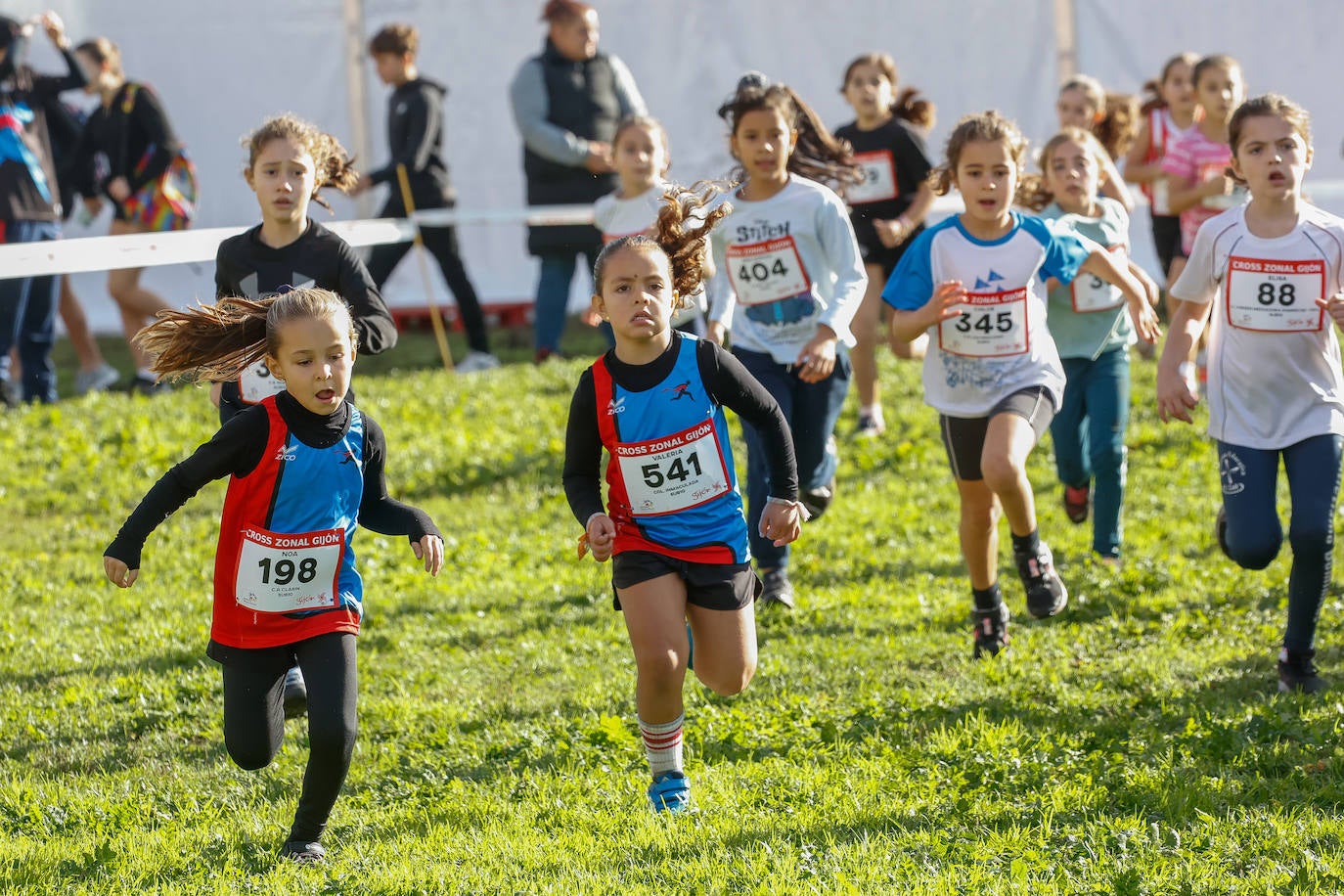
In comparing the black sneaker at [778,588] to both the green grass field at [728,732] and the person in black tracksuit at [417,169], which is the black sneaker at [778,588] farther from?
the person in black tracksuit at [417,169]

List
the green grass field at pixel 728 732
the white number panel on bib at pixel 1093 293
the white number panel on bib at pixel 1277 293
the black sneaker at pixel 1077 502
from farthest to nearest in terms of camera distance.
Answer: the black sneaker at pixel 1077 502, the white number panel on bib at pixel 1093 293, the white number panel on bib at pixel 1277 293, the green grass field at pixel 728 732

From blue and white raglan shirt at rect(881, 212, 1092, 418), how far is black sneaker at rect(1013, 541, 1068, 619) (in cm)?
61

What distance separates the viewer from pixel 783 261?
6676mm

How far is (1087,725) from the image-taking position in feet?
17.4

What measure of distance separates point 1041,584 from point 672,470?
2.09 meters

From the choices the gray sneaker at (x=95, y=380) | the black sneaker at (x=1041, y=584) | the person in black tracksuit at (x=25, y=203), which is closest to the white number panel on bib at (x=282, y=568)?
the black sneaker at (x=1041, y=584)

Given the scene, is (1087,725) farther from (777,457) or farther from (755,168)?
(755,168)

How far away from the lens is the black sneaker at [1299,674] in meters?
5.54

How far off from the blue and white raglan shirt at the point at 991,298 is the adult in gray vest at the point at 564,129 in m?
5.43

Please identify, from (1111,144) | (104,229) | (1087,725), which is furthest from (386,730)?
(104,229)

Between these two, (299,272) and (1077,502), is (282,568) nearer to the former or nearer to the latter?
(299,272)

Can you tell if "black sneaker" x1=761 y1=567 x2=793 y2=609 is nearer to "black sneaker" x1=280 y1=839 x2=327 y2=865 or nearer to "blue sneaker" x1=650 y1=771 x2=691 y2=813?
"blue sneaker" x1=650 y1=771 x2=691 y2=813

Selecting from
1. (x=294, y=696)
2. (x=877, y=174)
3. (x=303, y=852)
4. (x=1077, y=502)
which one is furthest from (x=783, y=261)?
(x=877, y=174)

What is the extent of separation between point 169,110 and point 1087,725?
38.6 ft
